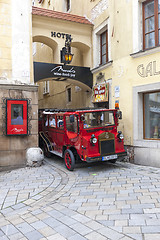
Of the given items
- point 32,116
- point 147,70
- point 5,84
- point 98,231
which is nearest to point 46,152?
point 32,116

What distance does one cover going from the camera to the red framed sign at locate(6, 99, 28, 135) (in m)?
8.53

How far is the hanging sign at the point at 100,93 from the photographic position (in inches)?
413

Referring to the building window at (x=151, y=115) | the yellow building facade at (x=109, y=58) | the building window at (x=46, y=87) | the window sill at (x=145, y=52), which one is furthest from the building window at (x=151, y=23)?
the building window at (x=46, y=87)

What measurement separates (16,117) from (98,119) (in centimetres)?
322

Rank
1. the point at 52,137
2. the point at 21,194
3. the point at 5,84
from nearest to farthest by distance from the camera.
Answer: the point at 21,194 → the point at 5,84 → the point at 52,137

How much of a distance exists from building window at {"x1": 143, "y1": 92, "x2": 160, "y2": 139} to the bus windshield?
151cm

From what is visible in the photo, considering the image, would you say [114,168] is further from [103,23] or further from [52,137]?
[103,23]

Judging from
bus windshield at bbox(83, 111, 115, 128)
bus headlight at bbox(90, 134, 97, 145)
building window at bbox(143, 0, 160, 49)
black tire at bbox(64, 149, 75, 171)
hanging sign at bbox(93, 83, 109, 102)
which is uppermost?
building window at bbox(143, 0, 160, 49)

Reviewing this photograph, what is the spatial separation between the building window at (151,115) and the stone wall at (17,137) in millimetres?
4406

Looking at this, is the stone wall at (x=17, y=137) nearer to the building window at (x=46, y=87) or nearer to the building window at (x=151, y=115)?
the building window at (x=151, y=115)

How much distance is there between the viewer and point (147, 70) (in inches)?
325

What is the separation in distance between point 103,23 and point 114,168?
22.8ft

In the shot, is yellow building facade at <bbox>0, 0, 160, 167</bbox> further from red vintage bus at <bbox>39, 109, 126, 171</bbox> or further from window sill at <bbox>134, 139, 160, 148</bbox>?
red vintage bus at <bbox>39, 109, 126, 171</bbox>

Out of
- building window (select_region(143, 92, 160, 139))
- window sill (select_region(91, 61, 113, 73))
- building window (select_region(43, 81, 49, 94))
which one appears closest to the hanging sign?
window sill (select_region(91, 61, 113, 73))
